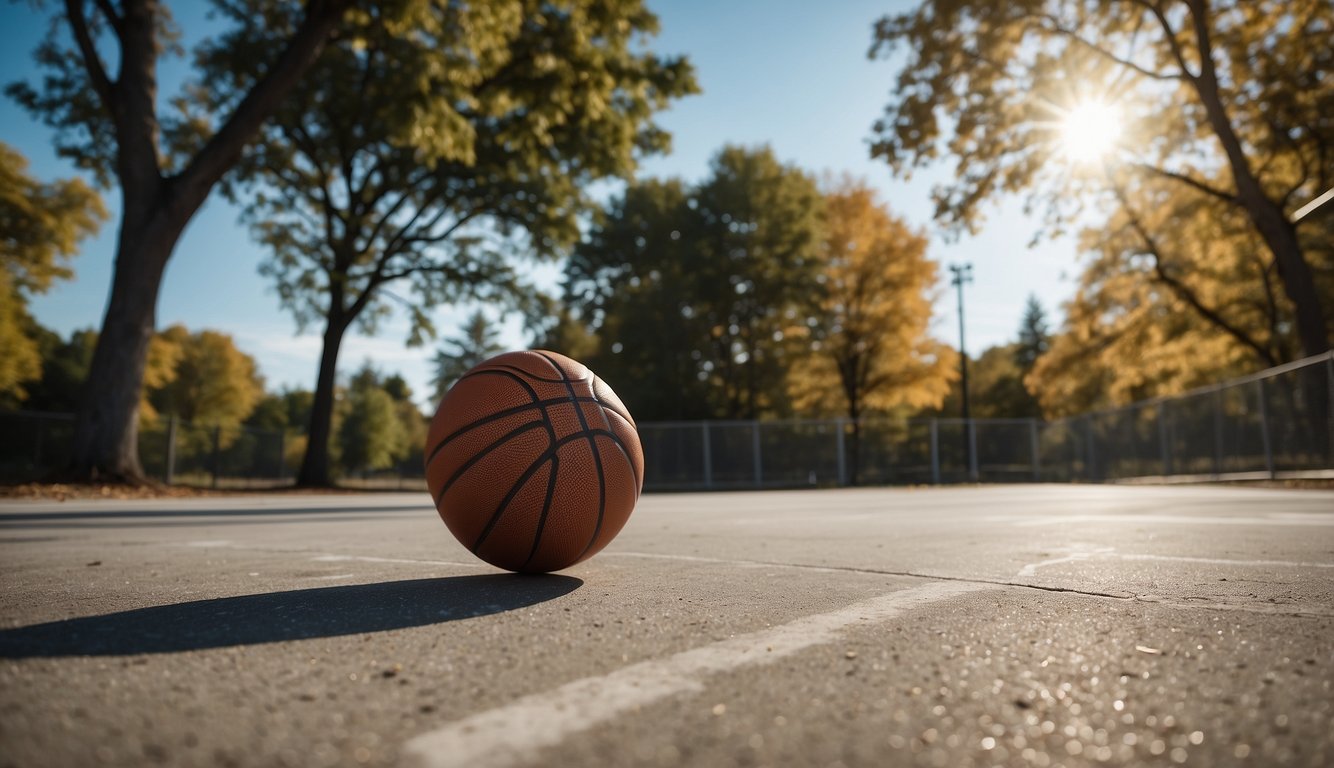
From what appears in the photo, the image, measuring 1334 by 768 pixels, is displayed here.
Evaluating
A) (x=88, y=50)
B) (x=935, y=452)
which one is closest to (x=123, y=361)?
(x=88, y=50)

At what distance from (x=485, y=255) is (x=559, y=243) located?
280cm

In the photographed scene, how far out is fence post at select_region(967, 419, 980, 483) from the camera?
3177 centimetres

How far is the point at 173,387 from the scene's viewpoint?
63719 millimetres

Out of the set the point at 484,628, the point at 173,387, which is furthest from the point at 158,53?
the point at 173,387

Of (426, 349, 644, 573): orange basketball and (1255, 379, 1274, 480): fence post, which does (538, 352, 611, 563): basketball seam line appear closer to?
(426, 349, 644, 573): orange basketball

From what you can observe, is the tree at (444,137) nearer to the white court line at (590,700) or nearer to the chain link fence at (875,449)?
the chain link fence at (875,449)

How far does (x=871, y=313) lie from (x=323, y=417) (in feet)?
68.3

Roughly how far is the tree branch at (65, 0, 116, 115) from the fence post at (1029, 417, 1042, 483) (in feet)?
103

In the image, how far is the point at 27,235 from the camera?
112 ft

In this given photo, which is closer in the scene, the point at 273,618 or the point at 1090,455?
the point at 273,618

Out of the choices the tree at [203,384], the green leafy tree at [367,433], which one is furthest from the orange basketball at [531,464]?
the tree at [203,384]

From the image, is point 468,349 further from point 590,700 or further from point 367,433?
point 590,700

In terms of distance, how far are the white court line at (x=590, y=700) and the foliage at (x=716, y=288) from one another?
113ft

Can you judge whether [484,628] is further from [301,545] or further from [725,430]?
[725,430]
